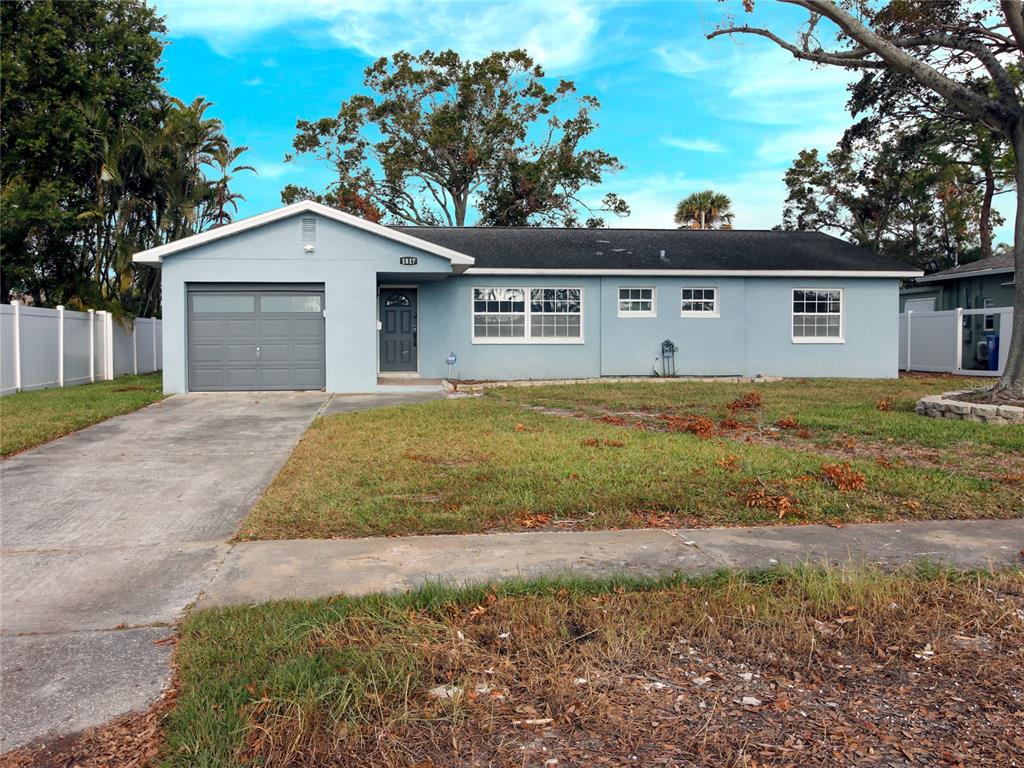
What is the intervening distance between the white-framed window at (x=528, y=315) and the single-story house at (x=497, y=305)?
4 cm

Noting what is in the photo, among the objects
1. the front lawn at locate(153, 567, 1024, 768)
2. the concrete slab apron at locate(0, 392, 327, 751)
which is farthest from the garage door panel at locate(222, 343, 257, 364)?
the front lawn at locate(153, 567, 1024, 768)

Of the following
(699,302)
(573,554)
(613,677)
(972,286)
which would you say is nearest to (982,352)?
(972,286)

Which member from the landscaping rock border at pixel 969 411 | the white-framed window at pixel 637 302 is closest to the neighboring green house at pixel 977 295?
the white-framed window at pixel 637 302

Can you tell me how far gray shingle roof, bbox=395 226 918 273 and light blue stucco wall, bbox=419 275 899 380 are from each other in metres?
0.45

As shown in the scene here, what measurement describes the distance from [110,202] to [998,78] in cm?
2554

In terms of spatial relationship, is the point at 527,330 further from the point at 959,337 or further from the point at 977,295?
the point at 977,295

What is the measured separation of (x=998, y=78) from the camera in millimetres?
12859

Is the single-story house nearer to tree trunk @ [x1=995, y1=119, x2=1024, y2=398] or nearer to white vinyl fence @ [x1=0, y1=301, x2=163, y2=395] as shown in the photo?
white vinyl fence @ [x1=0, y1=301, x2=163, y2=395]

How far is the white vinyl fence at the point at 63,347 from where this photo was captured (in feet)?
50.9

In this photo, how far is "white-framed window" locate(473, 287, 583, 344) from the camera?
20.1m

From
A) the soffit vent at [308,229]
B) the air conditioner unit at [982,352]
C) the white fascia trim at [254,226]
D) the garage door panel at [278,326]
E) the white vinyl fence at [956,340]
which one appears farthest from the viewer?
the air conditioner unit at [982,352]

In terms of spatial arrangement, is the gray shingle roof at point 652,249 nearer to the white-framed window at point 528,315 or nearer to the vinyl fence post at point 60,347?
the white-framed window at point 528,315

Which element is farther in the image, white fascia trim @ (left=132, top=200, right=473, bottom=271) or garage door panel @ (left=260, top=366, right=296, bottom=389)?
garage door panel @ (left=260, top=366, right=296, bottom=389)

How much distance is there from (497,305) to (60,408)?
10327 millimetres
